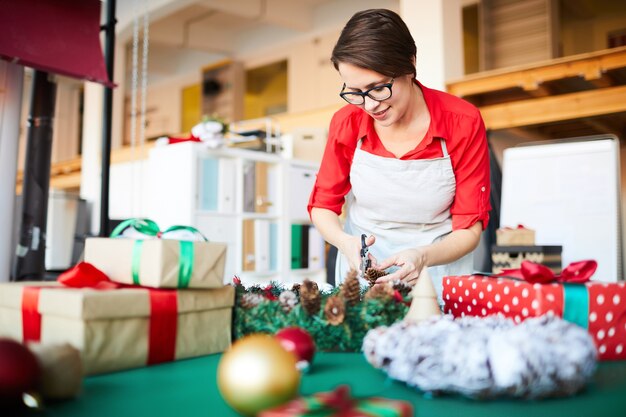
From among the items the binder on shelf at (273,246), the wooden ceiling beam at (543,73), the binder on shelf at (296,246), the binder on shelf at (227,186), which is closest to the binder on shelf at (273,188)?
the binder on shelf at (273,246)

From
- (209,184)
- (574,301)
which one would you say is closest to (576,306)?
(574,301)

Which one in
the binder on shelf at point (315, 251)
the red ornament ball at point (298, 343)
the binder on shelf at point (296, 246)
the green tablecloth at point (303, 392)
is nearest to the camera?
the green tablecloth at point (303, 392)

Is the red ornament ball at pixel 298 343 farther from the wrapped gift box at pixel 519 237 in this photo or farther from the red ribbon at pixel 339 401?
the wrapped gift box at pixel 519 237

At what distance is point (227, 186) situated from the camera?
4.19m

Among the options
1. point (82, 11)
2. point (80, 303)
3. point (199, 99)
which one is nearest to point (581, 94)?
point (82, 11)

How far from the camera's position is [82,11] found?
2.01 m

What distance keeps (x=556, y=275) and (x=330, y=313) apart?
14.6 inches

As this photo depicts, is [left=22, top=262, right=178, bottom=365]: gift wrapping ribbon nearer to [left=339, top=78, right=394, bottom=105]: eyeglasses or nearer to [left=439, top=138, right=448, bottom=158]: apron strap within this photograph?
[left=339, top=78, right=394, bottom=105]: eyeglasses

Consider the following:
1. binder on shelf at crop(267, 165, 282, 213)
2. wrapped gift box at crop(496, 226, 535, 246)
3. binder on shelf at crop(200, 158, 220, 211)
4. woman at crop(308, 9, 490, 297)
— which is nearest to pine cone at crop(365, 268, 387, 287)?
woman at crop(308, 9, 490, 297)

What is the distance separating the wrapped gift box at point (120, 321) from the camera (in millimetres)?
657

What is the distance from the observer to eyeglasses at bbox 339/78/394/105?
124cm

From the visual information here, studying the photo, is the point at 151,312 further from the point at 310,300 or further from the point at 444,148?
the point at 444,148

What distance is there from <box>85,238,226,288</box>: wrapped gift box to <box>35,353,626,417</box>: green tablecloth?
0.11 meters

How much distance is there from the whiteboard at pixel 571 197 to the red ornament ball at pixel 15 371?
342cm
